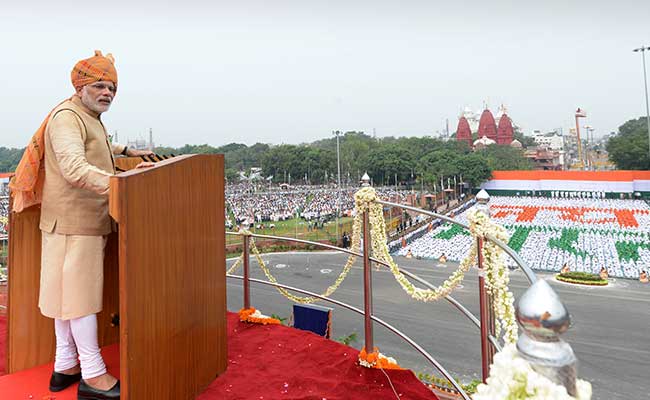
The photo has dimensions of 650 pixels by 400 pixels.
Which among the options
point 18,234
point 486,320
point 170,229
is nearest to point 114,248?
point 18,234

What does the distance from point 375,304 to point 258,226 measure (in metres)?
15.3

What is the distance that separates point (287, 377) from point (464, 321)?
500 inches

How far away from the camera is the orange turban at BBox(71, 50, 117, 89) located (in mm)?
1877

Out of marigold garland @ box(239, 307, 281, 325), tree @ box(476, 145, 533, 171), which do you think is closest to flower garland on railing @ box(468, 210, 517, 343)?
marigold garland @ box(239, 307, 281, 325)

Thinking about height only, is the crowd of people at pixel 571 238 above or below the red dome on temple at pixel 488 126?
below

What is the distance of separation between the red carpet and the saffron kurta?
1.49 ft

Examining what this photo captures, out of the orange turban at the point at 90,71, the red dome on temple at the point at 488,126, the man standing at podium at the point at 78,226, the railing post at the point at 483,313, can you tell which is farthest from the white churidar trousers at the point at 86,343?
the red dome on temple at the point at 488,126

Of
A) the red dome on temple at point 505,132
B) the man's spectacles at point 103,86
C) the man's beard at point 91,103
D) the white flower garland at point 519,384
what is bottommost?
the white flower garland at point 519,384

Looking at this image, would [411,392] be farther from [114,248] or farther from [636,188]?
A: [636,188]

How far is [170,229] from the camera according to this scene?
5.94 feet

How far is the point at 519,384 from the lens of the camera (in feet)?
2.56

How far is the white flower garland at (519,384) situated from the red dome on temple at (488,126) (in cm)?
7991

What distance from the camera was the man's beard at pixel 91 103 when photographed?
75.5 inches

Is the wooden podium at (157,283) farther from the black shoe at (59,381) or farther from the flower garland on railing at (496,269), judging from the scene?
the flower garland on railing at (496,269)
